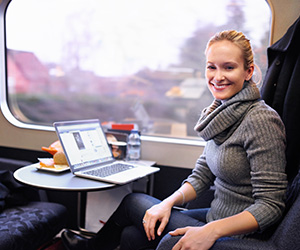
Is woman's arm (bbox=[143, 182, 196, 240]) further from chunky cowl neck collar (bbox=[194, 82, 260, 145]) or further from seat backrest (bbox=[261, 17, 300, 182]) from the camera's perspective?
seat backrest (bbox=[261, 17, 300, 182])

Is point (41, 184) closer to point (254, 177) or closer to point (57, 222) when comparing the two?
point (57, 222)

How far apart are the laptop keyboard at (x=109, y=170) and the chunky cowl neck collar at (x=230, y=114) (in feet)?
2.08

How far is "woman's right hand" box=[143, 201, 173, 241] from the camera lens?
53.4 inches

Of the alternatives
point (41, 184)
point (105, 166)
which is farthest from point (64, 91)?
point (41, 184)

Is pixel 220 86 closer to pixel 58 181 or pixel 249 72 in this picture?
pixel 249 72

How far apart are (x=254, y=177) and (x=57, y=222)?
4.34 feet

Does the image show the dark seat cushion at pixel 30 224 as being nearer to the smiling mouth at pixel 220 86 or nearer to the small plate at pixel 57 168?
the small plate at pixel 57 168

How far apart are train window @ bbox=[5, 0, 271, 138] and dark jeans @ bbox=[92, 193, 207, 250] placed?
96cm

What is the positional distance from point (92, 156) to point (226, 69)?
0.96 metres

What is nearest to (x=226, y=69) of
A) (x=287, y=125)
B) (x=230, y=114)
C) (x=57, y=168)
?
(x=230, y=114)

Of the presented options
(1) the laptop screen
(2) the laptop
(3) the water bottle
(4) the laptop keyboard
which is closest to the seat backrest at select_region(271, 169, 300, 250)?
(2) the laptop

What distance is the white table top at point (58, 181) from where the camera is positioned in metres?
1.55

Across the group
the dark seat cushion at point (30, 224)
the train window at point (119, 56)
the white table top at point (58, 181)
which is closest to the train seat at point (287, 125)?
the white table top at point (58, 181)

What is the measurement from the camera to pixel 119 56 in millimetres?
2605
